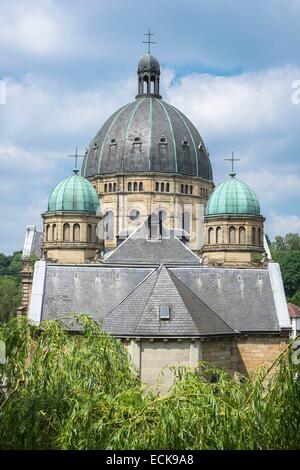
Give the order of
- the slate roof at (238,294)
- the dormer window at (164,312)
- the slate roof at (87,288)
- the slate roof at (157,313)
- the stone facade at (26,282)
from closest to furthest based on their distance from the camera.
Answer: the slate roof at (157,313) < the dormer window at (164,312) < the slate roof at (87,288) < the slate roof at (238,294) < the stone facade at (26,282)

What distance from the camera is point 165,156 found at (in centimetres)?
7938

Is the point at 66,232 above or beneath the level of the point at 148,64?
beneath

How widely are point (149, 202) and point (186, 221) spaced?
3.64m

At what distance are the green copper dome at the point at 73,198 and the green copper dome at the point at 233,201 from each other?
8458 millimetres

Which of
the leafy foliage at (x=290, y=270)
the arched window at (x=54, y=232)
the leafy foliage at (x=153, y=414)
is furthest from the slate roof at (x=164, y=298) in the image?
the leafy foliage at (x=290, y=270)

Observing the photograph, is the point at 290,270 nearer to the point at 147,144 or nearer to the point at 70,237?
the point at 147,144

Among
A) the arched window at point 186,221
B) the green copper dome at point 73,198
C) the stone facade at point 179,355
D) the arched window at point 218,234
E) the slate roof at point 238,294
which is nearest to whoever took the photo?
the stone facade at point 179,355

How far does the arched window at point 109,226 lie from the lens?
76125 mm

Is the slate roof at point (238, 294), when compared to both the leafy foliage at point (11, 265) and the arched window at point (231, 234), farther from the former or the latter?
the leafy foliage at point (11, 265)

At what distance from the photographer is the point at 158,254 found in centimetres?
5678

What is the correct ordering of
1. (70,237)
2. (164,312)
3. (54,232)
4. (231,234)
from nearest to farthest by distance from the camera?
(164,312)
(70,237)
(231,234)
(54,232)

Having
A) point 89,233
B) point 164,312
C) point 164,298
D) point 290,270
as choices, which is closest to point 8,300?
point 290,270

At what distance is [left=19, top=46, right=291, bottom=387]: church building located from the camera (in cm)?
3200

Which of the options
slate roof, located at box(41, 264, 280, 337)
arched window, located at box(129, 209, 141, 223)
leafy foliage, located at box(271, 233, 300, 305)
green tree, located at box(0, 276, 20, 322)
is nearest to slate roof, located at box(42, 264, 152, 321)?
slate roof, located at box(41, 264, 280, 337)
